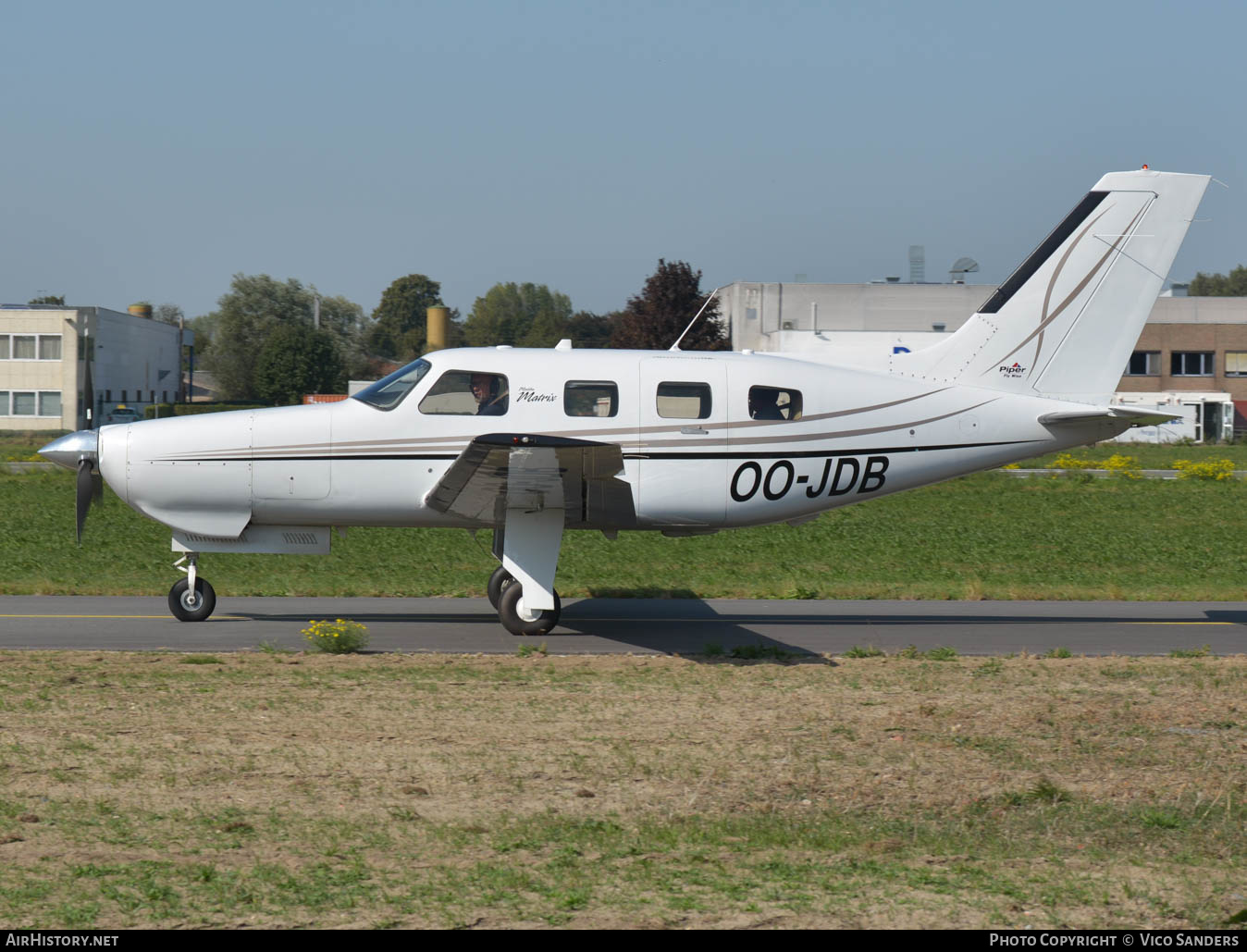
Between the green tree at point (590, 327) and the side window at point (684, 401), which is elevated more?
the green tree at point (590, 327)

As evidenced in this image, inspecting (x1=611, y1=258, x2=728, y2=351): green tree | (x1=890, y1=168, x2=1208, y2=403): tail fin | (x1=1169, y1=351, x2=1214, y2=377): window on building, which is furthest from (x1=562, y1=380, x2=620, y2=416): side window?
(x1=1169, y1=351, x2=1214, y2=377): window on building

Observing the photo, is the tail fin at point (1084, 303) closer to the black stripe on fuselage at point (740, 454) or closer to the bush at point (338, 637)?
the black stripe on fuselage at point (740, 454)

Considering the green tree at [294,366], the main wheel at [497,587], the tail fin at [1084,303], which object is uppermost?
the green tree at [294,366]

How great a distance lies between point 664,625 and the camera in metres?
13.4

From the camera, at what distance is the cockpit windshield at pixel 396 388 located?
1235cm

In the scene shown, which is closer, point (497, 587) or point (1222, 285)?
point (497, 587)

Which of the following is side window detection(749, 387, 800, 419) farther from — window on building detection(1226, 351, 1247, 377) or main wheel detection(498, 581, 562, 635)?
window on building detection(1226, 351, 1247, 377)

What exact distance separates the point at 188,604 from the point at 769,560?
31.3 feet

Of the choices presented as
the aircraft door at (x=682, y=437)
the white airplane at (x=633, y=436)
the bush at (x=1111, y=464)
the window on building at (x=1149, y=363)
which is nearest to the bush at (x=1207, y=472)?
the bush at (x=1111, y=464)

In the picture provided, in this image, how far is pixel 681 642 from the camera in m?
12.2

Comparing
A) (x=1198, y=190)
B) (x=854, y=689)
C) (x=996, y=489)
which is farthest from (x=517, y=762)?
(x=996, y=489)

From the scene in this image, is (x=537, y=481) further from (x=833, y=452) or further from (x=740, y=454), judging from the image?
(x=833, y=452)

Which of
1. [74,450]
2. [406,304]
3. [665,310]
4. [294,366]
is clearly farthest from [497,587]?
[406,304]

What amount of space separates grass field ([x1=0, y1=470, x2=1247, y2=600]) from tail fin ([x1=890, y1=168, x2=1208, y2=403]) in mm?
3890
